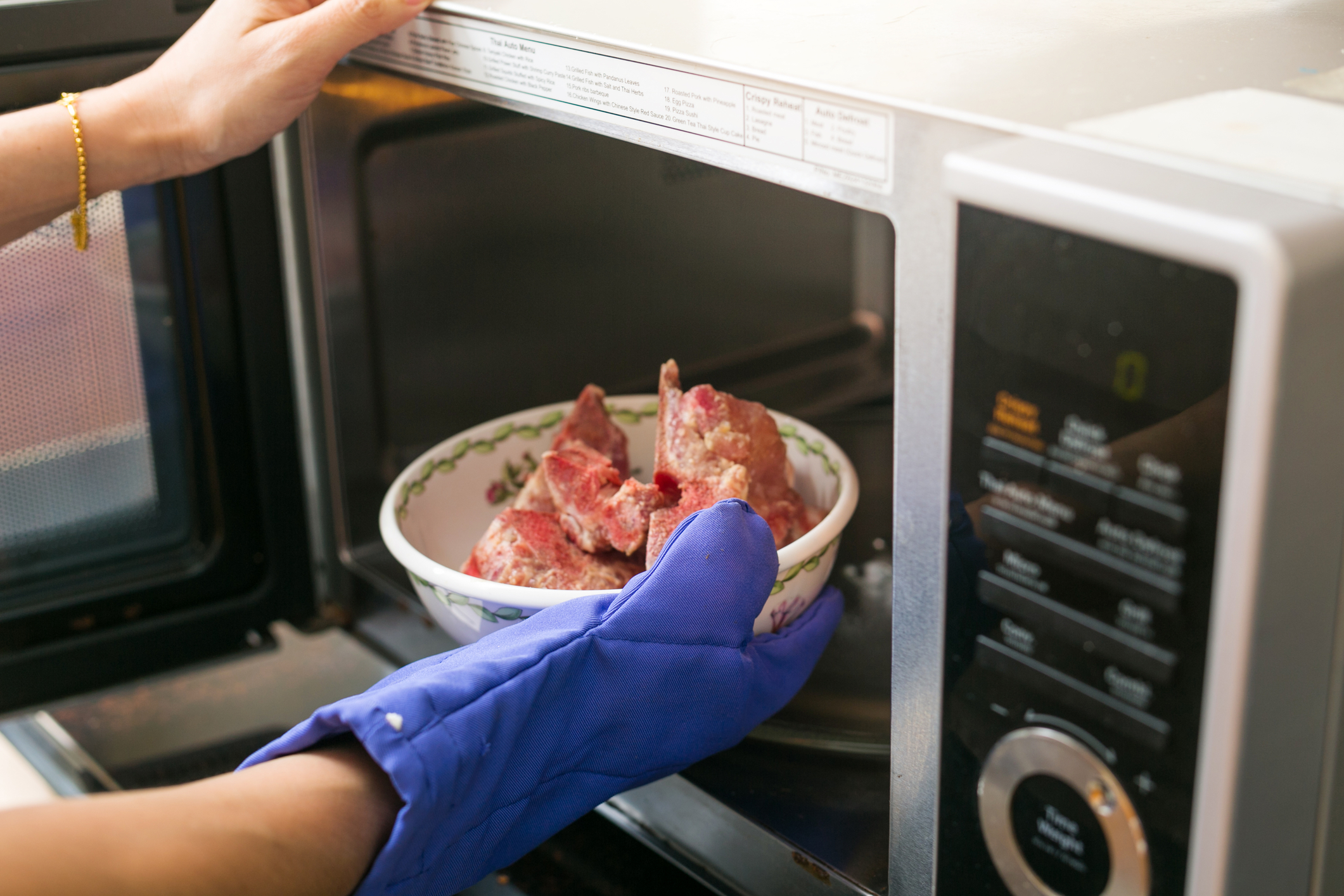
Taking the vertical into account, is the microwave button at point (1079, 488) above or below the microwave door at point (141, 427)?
above

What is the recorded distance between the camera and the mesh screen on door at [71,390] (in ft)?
2.55

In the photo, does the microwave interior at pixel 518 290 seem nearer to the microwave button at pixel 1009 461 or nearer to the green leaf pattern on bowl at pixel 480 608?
the green leaf pattern on bowl at pixel 480 608

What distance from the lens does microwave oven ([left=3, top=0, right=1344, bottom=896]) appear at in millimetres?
354

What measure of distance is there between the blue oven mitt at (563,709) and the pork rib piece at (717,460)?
7 centimetres

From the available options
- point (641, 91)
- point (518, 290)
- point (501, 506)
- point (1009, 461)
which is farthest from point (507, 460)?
point (1009, 461)

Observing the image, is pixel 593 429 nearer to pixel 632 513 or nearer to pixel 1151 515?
pixel 632 513

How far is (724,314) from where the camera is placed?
1.07 meters

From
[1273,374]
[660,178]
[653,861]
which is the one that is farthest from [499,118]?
[1273,374]

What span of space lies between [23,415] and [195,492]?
0.12 m

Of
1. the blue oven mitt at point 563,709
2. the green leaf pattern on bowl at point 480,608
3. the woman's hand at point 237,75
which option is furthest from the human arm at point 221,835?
the woman's hand at point 237,75

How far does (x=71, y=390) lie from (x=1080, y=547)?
27.2 inches

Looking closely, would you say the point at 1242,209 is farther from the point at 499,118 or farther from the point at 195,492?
the point at 195,492

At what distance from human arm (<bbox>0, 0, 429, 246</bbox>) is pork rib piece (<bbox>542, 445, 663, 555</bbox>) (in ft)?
0.90

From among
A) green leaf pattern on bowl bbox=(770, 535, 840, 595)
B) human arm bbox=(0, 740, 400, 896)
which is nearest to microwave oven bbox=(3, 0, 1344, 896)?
green leaf pattern on bowl bbox=(770, 535, 840, 595)
